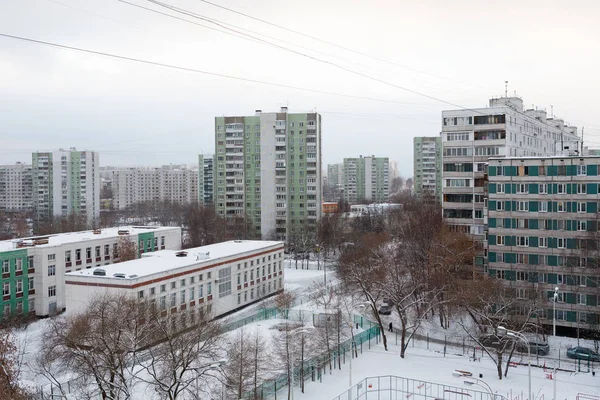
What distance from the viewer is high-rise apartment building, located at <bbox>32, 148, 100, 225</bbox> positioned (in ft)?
296

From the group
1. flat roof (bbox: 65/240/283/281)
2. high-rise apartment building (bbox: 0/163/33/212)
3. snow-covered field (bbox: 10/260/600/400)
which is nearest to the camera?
snow-covered field (bbox: 10/260/600/400)

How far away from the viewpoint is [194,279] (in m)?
32.8

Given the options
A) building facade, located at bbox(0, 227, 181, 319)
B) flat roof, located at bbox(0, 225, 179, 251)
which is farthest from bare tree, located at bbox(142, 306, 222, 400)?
flat roof, located at bbox(0, 225, 179, 251)

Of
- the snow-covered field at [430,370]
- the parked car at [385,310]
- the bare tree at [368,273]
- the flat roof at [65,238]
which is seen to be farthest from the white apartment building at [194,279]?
the parked car at [385,310]

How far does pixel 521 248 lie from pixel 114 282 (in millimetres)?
23189

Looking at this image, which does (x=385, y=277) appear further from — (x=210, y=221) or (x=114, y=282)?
(x=210, y=221)

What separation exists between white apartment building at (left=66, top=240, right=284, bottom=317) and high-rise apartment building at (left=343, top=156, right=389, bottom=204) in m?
96.6

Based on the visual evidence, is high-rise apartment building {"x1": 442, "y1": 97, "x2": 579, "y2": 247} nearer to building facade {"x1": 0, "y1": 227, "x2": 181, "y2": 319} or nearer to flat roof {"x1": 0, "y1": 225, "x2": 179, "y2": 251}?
flat roof {"x1": 0, "y1": 225, "x2": 179, "y2": 251}

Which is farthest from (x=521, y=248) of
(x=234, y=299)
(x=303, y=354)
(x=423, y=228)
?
(x=234, y=299)

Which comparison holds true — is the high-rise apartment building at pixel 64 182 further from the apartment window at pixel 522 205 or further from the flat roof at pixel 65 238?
the apartment window at pixel 522 205

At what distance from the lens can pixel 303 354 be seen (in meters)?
23.5

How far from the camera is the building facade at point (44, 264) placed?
3300cm

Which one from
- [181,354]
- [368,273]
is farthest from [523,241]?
[181,354]

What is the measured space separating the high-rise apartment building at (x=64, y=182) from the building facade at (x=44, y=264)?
5225cm
